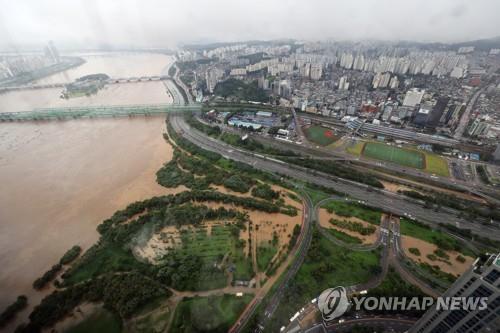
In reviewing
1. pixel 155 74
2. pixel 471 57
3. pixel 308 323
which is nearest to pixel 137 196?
pixel 308 323

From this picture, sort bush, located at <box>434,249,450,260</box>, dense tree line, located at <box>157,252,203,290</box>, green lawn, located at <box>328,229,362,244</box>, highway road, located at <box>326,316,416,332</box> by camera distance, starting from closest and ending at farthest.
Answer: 1. highway road, located at <box>326,316,416,332</box>
2. dense tree line, located at <box>157,252,203,290</box>
3. bush, located at <box>434,249,450,260</box>
4. green lawn, located at <box>328,229,362,244</box>

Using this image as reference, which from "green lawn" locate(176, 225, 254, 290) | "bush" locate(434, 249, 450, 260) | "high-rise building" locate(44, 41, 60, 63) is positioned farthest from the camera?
"high-rise building" locate(44, 41, 60, 63)

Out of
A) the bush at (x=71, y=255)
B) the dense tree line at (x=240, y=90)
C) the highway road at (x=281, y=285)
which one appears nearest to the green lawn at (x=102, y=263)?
the bush at (x=71, y=255)

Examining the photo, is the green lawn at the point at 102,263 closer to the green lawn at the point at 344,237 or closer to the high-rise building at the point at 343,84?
the green lawn at the point at 344,237

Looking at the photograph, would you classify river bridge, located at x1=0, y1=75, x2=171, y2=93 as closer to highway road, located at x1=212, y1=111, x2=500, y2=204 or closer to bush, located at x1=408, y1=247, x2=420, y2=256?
highway road, located at x1=212, y1=111, x2=500, y2=204

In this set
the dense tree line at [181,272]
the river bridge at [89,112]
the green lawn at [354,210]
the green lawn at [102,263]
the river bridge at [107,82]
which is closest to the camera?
the dense tree line at [181,272]

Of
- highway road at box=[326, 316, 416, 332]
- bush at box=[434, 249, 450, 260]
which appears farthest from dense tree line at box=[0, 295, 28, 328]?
bush at box=[434, 249, 450, 260]
